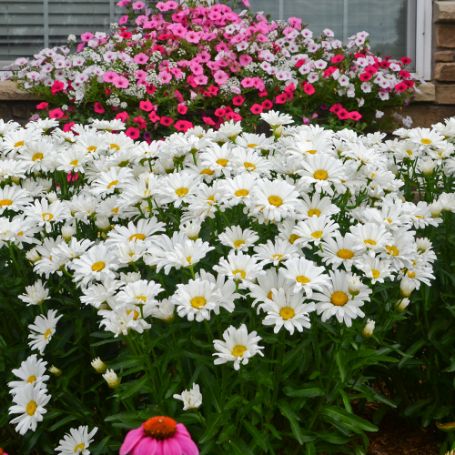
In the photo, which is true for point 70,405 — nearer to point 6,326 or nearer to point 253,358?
point 6,326

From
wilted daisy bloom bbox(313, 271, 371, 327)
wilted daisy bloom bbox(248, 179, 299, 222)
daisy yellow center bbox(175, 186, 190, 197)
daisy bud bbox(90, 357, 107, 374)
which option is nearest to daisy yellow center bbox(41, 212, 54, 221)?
daisy yellow center bbox(175, 186, 190, 197)

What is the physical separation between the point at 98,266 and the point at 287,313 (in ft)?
1.62

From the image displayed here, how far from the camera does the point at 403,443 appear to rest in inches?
93.0

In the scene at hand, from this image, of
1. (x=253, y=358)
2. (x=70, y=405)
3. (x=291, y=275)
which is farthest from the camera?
(x=70, y=405)

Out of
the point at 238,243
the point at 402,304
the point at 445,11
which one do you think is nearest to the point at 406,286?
the point at 402,304

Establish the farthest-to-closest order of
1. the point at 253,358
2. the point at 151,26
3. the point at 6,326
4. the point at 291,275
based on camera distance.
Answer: the point at 151,26 < the point at 6,326 < the point at 253,358 < the point at 291,275

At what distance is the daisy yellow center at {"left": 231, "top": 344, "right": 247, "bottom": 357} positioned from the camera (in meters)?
1.66

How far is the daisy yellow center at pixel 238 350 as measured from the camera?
1663mm

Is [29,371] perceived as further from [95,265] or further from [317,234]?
[317,234]

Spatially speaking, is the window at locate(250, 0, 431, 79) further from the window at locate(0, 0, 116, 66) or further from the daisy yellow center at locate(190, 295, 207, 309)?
the daisy yellow center at locate(190, 295, 207, 309)

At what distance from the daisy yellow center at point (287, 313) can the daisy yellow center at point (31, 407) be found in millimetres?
684

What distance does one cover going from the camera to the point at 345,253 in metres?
1.84

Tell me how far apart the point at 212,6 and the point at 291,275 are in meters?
3.76

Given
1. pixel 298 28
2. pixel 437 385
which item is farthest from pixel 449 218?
pixel 298 28
